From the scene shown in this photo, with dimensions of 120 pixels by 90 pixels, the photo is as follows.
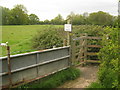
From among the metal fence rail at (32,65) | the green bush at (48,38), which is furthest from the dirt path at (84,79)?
the green bush at (48,38)

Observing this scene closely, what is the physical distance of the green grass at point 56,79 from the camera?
161 inches

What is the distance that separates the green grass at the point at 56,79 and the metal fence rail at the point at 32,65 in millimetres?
157

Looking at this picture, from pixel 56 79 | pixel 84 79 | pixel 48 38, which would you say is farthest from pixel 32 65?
pixel 48 38

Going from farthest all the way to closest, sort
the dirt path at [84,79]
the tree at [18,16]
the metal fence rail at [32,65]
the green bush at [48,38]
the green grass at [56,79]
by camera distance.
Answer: the tree at [18,16], the green bush at [48,38], the dirt path at [84,79], the green grass at [56,79], the metal fence rail at [32,65]

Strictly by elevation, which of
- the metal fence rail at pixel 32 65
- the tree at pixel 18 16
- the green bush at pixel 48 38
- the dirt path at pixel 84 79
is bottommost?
the dirt path at pixel 84 79

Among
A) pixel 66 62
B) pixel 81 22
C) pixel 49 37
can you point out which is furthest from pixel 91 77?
pixel 81 22

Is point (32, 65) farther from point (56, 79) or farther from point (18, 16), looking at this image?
point (18, 16)

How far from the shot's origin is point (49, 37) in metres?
9.53

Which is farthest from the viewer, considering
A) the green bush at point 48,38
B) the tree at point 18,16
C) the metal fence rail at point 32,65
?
the tree at point 18,16

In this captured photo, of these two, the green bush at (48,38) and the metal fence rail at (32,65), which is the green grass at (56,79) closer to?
the metal fence rail at (32,65)

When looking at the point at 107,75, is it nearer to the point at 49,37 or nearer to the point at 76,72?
the point at 76,72

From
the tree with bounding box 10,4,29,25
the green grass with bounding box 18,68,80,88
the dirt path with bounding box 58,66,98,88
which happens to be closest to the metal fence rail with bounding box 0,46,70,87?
the green grass with bounding box 18,68,80,88

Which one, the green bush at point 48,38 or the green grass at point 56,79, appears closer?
the green grass at point 56,79

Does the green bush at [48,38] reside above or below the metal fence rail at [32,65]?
above
